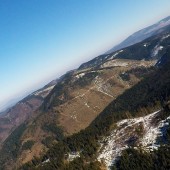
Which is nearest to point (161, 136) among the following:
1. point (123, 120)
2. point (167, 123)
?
point (167, 123)

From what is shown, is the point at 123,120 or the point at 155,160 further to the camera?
the point at 123,120

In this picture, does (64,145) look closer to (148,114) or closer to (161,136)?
(148,114)

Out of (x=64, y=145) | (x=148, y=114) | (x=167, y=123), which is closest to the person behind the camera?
(x=167, y=123)

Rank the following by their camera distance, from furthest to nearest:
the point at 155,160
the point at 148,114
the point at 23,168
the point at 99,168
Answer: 1. the point at 23,168
2. the point at 148,114
3. the point at 99,168
4. the point at 155,160

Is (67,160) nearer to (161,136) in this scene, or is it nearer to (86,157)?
(86,157)

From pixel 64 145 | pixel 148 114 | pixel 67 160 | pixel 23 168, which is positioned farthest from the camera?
pixel 23 168

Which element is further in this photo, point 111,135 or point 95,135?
point 95,135

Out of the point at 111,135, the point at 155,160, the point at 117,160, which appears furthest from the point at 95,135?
the point at 155,160
